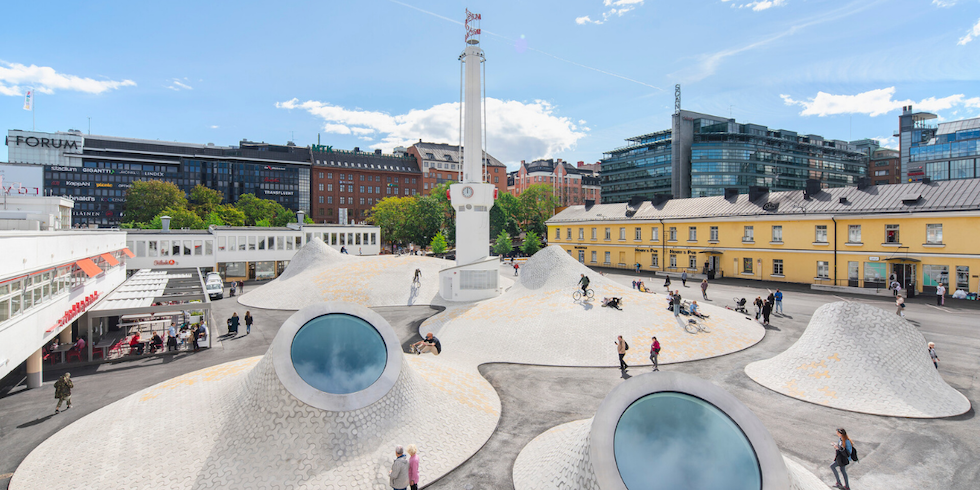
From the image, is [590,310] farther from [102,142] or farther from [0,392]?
[102,142]

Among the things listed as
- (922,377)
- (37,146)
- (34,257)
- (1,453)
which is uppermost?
(37,146)

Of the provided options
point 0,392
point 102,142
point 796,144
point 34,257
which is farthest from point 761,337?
point 102,142

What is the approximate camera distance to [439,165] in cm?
12925

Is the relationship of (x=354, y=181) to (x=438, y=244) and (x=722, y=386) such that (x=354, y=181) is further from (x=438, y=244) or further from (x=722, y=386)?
(x=722, y=386)

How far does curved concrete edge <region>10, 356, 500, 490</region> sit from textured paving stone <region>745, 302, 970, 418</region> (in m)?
11.3

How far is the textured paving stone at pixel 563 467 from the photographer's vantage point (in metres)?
8.90

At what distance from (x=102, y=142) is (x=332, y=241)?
9321cm

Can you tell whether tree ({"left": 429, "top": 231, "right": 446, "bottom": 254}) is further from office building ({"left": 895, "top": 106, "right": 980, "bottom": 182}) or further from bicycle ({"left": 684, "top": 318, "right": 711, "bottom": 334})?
office building ({"left": 895, "top": 106, "right": 980, "bottom": 182})

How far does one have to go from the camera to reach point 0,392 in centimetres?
1791

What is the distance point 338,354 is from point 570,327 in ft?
46.5

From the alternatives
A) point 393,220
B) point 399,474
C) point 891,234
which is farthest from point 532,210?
point 399,474

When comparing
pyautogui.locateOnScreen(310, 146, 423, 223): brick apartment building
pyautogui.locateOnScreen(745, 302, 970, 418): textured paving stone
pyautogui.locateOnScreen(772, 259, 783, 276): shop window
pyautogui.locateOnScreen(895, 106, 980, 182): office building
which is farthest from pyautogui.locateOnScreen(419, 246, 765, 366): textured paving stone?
pyautogui.locateOnScreen(895, 106, 980, 182): office building

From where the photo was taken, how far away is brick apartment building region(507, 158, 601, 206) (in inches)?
6191

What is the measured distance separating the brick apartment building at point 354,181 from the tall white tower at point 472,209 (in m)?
83.7
